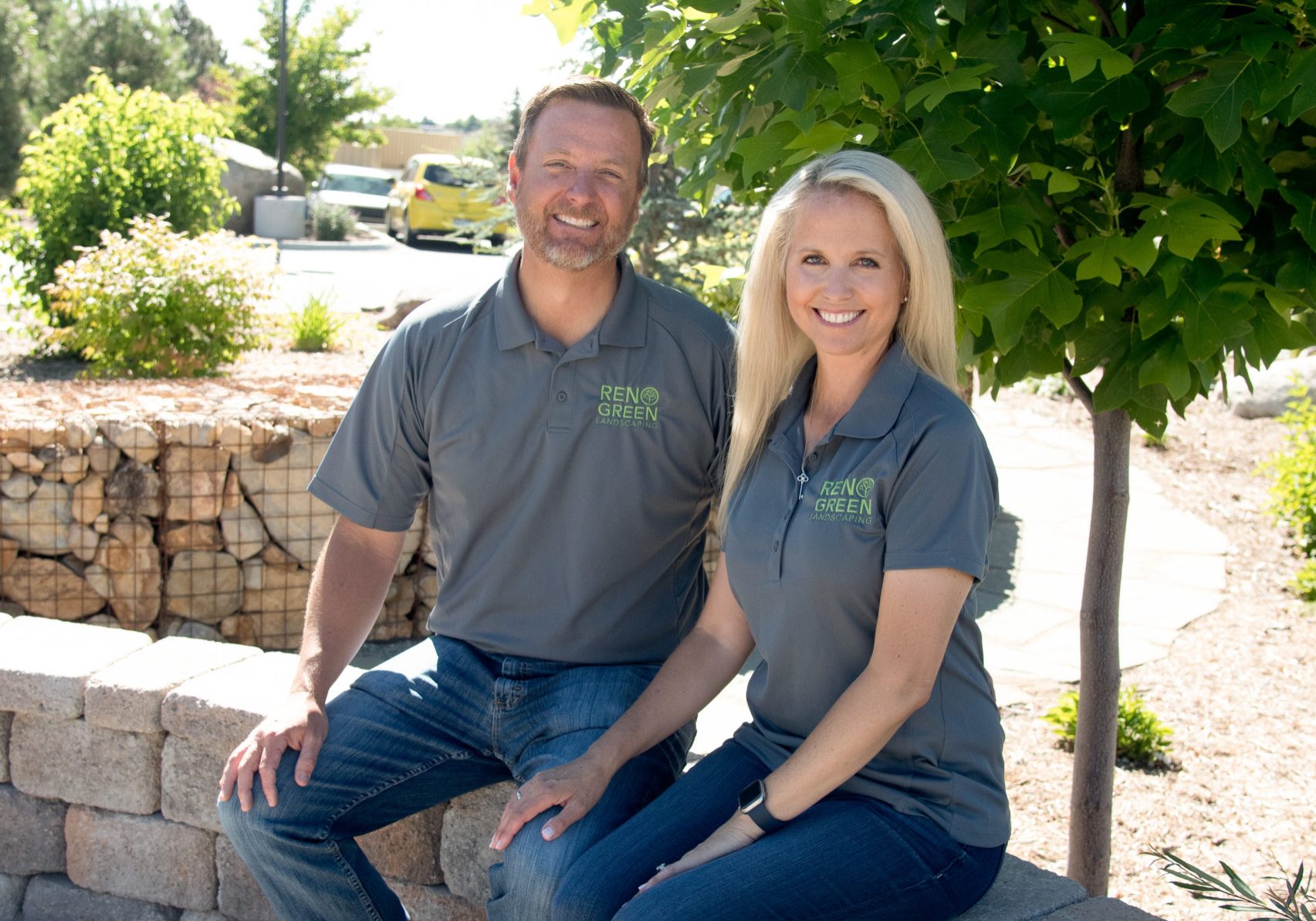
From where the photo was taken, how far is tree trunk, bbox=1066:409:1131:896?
9.41ft

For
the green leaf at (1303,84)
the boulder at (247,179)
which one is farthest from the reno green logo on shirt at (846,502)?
the boulder at (247,179)

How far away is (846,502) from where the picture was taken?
6.88ft

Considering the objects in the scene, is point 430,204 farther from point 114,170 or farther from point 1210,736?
point 1210,736

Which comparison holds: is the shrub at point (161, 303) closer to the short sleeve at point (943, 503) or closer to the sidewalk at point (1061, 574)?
the sidewalk at point (1061, 574)

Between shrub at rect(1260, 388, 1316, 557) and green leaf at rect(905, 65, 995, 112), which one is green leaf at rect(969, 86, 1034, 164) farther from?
shrub at rect(1260, 388, 1316, 557)

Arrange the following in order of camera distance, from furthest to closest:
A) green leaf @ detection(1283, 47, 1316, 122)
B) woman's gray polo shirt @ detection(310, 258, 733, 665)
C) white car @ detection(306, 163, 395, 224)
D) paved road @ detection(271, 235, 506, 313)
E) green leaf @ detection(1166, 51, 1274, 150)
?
white car @ detection(306, 163, 395, 224)
paved road @ detection(271, 235, 506, 313)
woman's gray polo shirt @ detection(310, 258, 733, 665)
green leaf @ detection(1166, 51, 1274, 150)
green leaf @ detection(1283, 47, 1316, 122)

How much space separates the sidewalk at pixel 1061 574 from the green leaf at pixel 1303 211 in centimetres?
179

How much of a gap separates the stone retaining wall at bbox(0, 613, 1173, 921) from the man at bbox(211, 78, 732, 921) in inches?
12.1

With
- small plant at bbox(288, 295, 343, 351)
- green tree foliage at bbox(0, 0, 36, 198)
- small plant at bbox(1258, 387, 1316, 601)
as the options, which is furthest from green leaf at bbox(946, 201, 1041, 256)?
green tree foliage at bbox(0, 0, 36, 198)

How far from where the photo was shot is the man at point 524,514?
7.91 ft

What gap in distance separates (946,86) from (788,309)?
54cm

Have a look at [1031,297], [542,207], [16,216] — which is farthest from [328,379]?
[16,216]

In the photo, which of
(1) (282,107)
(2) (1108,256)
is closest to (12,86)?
(1) (282,107)

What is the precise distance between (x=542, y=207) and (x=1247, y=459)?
25.2 ft
